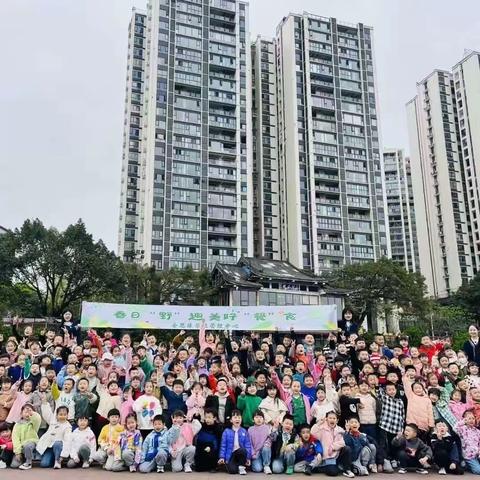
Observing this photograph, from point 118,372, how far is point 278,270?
99.5ft

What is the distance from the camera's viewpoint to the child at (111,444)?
291 inches

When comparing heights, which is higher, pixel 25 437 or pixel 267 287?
pixel 267 287

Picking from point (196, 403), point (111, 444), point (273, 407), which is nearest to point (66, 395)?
point (111, 444)

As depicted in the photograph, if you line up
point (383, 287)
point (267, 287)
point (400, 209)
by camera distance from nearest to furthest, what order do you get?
point (267, 287) < point (383, 287) < point (400, 209)

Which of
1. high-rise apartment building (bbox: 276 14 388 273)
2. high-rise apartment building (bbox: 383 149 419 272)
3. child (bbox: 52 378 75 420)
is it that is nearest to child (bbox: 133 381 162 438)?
child (bbox: 52 378 75 420)

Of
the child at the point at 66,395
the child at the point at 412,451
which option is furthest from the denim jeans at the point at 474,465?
the child at the point at 66,395

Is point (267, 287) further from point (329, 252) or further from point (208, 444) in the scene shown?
point (208, 444)

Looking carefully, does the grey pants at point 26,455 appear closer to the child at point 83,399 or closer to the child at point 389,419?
the child at point 83,399

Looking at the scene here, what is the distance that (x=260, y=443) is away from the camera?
7.64 metres

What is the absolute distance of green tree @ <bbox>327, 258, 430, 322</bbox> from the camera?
38.2 metres

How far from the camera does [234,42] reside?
60.6m

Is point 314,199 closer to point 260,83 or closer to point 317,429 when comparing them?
Result: point 260,83

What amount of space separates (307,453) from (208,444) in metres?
1.55

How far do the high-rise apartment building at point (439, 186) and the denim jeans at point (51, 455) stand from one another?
65.5 metres
